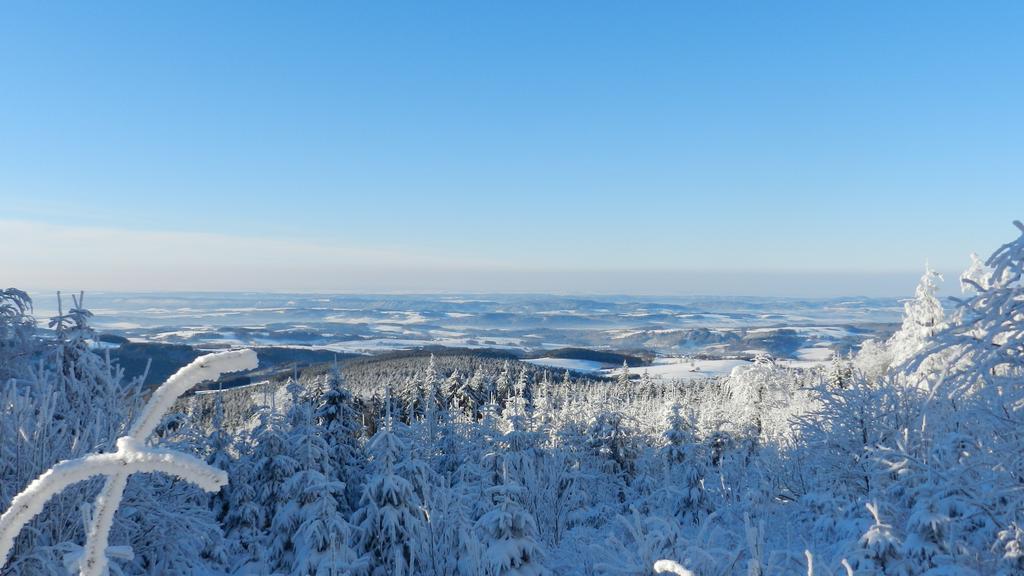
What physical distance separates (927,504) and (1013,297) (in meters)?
4.36

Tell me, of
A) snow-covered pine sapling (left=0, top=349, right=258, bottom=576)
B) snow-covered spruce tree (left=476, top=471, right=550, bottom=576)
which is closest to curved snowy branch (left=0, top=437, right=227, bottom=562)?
snow-covered pine sapling (left=0, top=349, right=258, bottom=576)

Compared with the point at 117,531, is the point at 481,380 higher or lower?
lower

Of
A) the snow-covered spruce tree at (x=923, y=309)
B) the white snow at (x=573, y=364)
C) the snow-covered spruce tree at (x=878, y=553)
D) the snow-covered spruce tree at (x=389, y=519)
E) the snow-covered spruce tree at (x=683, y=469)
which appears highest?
the snow-covered spruce tree at (x=923, y=309)

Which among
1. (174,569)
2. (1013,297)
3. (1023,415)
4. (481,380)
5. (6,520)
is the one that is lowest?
(481,380)

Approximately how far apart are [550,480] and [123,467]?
23.4 meters

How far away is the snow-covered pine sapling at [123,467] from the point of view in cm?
125

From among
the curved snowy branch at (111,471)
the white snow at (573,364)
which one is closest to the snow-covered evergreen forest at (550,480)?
the curved snowy branch at (111,471)

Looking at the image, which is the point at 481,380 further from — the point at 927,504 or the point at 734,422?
the point at 927,504

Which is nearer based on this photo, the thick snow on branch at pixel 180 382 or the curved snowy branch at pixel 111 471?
the curved snowy branch at pixel 111 471

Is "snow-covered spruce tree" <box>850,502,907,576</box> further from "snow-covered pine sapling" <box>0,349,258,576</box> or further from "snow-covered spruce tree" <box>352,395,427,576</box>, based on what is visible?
"snow-covered spruce tree" <box>352,395,427,576</box>

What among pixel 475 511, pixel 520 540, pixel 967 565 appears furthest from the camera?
pixel 475 511

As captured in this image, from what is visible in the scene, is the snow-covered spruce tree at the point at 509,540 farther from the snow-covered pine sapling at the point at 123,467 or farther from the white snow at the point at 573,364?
the white snow at the point at 573,364

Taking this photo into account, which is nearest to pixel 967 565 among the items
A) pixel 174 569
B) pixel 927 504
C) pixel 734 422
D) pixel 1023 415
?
pixel 927 504

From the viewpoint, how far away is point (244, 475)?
22.0 m
